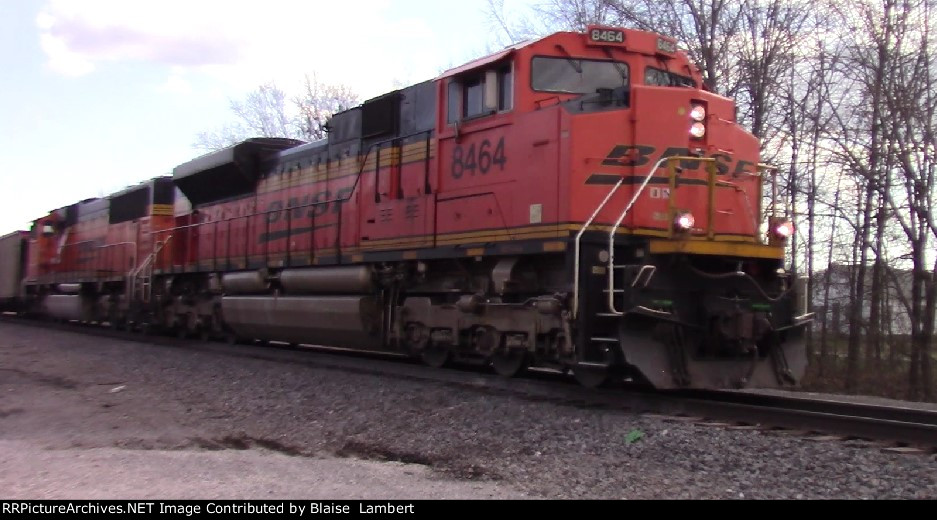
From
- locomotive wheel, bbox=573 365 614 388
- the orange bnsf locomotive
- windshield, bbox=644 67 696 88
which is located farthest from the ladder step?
windshield, bbox=644 67 696 88

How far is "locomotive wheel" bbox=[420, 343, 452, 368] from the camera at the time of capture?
34.8ft

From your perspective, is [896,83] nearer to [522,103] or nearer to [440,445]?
[522,103]

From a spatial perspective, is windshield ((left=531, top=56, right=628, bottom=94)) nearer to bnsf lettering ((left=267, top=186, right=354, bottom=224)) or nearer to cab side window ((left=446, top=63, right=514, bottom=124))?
cab side window ((left=446, top=63, right=514, bottom=124))

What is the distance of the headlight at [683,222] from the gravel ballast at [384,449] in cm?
193

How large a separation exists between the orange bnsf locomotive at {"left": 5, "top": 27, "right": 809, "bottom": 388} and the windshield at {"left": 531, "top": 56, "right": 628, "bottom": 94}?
0.02 meters

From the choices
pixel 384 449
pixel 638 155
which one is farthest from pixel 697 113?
pixel 384 449

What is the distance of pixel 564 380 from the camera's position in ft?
30.9

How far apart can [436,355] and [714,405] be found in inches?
172

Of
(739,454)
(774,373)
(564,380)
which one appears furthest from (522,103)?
(739,454)

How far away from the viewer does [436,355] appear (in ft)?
35.4

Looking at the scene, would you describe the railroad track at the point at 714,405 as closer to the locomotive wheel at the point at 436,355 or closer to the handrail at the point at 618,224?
the locomotive wheel at the point at 436,355

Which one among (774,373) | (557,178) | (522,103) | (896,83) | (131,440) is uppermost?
(896,83)

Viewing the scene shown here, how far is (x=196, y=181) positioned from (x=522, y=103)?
1025cm

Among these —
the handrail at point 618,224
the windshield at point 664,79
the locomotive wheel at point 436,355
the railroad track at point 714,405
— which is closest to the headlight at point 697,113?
the handrail at point 618,224
